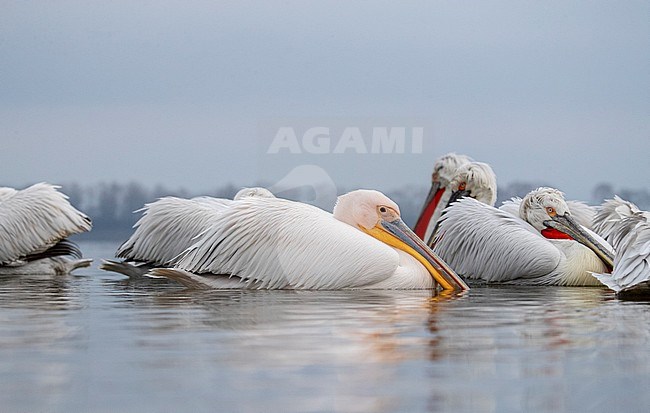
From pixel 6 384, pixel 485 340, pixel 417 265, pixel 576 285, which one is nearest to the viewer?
pixel 6 384

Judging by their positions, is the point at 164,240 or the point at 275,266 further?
the point at 164,240

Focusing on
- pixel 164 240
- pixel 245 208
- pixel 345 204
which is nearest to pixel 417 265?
pixel 345 204

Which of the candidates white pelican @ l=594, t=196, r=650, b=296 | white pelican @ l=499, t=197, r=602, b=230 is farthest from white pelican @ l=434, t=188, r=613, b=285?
white pelican @ l=594, t=196, r=650, b=296

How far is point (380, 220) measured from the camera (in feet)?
23.3

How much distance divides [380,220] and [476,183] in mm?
2457

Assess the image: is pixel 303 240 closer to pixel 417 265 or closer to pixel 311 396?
pixel 417 265

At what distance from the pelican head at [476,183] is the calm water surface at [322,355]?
340cm

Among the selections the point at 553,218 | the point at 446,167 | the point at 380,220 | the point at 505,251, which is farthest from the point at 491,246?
the point at 446,167

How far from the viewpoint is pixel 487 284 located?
7.90 m

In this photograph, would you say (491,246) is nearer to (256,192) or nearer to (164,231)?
(256,192)

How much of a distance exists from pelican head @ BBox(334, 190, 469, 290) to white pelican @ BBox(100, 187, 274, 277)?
123 centimetres

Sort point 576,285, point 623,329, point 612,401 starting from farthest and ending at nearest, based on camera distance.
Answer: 1. point 576,285
2. point 623,329
3. point 612,401

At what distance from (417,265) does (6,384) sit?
4105 millimetres

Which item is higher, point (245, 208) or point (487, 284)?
point (245, 208)
